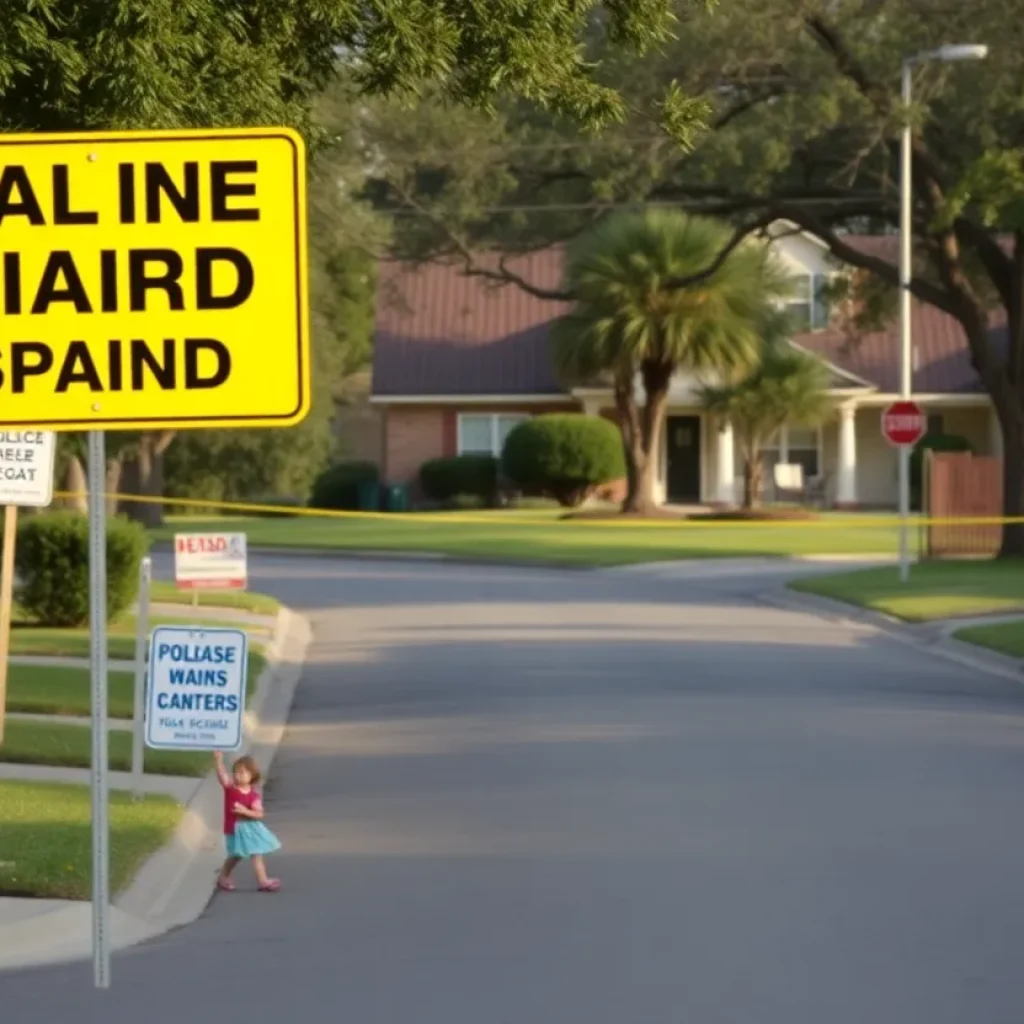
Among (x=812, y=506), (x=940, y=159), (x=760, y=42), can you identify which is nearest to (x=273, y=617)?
(x=760, y=42)

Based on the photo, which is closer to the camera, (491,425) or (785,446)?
(785,446)

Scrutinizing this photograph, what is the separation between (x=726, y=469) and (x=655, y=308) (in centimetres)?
1082

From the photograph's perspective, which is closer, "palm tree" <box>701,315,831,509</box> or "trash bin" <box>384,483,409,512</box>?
"palm tree" <box>701,315,831,509</box>

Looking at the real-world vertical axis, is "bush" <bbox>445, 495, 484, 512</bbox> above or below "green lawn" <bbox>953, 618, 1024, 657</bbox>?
above

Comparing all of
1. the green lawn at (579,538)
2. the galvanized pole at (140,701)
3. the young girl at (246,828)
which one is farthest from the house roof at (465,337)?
the young girl at (246,828)

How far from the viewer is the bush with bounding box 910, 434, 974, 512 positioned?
216 feet

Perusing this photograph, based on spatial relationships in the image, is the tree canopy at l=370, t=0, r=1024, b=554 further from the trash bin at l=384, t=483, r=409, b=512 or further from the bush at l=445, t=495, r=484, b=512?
the trash bin at l=384, t=483, r=409, b=512

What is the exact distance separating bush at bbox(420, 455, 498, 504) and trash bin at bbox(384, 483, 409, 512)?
2.55 feet

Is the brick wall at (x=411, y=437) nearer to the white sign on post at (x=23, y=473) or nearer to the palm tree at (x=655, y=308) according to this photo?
the palm tree at (x=655, y=308)

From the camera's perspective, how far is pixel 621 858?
12500 mm

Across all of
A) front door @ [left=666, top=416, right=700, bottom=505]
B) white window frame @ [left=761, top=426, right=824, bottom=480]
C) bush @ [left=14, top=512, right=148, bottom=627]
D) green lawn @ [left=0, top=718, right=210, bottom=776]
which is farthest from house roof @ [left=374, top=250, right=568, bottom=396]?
green lawn @ [left=0, top=718, right=210, bottom=776]

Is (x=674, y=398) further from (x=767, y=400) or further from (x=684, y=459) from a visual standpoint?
(x=767, y=400)

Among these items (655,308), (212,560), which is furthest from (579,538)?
(212,560)

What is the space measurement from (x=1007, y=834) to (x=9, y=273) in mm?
7696
